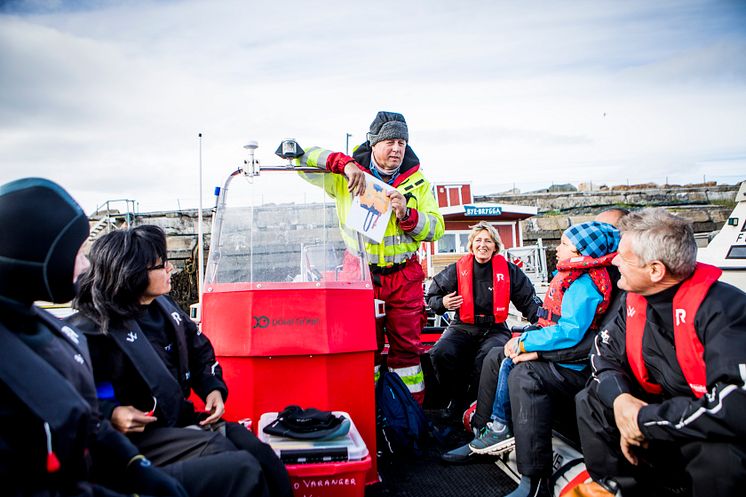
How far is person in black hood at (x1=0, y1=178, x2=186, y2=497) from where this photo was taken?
1223mm

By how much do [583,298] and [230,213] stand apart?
6.46ft

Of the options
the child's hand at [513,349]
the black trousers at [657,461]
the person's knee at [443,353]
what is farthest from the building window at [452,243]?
the black trousers at [657,461]

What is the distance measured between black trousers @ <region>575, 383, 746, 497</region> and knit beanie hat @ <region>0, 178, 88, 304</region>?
79.6 inches

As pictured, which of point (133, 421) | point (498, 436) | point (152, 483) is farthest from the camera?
point (498, 436)

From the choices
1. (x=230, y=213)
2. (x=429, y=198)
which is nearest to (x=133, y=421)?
(x=230, y=213)

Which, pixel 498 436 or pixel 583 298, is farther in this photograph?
pixel 498 436

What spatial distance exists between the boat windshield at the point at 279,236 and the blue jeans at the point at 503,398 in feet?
3.21

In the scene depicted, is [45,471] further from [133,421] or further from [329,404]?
[329,404]

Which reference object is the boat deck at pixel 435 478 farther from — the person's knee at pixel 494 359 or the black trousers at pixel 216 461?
the black trousers at pixel 216 461

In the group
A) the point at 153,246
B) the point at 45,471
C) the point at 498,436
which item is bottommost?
the point at 498,436

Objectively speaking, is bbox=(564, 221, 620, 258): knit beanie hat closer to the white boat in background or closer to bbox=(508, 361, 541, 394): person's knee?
bbox=(508, 361, 541, 394): person's knee

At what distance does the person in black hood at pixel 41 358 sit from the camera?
1223mm

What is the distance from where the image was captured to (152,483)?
1.54 metres

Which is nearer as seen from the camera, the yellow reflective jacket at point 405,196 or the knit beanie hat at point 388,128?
the yellow reflective jacket at point 405,196
